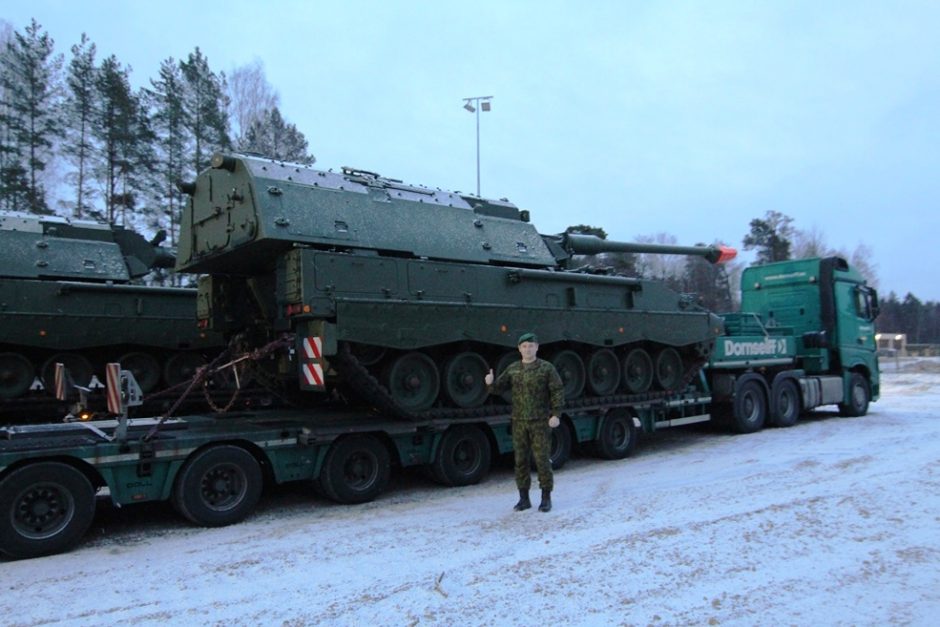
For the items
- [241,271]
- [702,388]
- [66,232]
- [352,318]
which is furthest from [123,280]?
[702,388]

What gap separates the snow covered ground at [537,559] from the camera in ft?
14.1

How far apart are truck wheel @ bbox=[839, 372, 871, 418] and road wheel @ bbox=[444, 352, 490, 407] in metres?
10.2

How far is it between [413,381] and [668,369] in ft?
16.6

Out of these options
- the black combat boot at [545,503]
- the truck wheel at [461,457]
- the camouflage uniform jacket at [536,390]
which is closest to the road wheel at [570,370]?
the truck wheel at [461,457]

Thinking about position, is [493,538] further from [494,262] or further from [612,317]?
[612,317]

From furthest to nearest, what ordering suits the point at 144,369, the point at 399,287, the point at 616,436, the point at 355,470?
1. the point at 144,369
2. the point at 616,436
3. the point at 399,287
4. the point at 355,470

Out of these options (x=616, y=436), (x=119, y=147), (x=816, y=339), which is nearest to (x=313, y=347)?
(x=616, y=436)

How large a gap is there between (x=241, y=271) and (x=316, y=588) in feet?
17.6

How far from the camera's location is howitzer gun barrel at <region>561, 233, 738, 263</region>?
11086 millimetres

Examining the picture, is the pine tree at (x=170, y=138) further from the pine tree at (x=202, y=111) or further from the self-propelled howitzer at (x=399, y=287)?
the self-propelled howitzer at (x=399, y=287)

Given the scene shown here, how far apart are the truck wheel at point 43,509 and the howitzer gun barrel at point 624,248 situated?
727cm

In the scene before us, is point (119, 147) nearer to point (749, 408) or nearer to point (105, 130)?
point (105, 130)

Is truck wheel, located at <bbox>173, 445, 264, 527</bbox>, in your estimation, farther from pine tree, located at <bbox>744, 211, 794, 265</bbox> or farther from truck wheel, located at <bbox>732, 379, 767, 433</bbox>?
pine tree, located at <bbox>744, 211, 794, 265</bbox>

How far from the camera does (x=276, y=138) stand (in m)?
31.1
